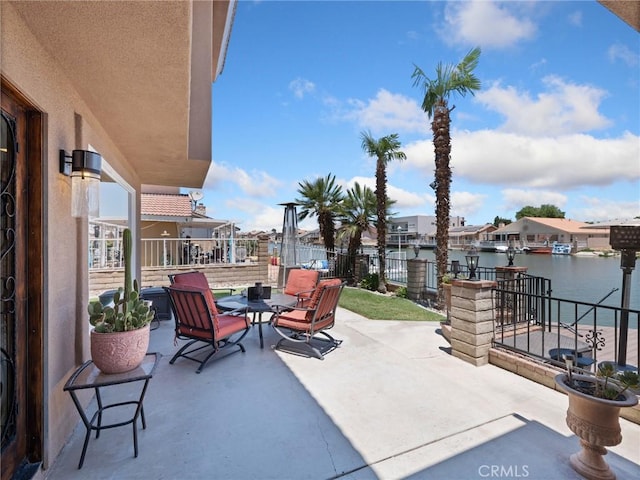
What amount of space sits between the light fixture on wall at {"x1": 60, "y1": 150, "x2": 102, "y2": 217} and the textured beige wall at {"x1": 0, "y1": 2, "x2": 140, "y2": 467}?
0.07 meters

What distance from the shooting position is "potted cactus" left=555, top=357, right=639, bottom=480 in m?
1.99

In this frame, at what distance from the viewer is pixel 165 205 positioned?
12922 mm

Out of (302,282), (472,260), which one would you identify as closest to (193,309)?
(302,282)

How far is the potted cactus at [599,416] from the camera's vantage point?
1.99m

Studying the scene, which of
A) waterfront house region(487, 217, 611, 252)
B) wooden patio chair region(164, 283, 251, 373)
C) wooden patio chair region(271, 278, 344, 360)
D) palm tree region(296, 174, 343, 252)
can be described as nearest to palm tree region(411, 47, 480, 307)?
palm tree region(296, 174, 343, 252)

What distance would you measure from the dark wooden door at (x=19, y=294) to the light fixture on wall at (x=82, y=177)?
339 millimetres

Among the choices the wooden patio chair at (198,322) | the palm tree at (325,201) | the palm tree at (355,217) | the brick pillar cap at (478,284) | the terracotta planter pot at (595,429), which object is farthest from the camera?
the palm tree at (325,201)

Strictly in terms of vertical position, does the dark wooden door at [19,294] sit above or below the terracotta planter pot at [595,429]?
above

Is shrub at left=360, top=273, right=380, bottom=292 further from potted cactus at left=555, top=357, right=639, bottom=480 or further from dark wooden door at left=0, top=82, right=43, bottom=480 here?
dark wooden door at left=0, top=82, right=43, bottom=480

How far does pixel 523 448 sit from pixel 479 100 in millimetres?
9893

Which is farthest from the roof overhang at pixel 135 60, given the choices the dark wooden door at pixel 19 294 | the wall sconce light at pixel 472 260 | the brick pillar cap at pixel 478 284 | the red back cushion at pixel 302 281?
the wall sconce light at pixel 472 260

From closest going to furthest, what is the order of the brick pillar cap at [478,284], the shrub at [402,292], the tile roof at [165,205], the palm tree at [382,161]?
1. the brick pillar cap at [478,284]
2. the shrub at [402,292]
3. the palm tree at [382,161]
4. the tile roof at [165,205]

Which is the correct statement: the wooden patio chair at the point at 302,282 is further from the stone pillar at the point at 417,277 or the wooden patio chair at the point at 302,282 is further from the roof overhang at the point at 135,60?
the stone pillar at the point at 417,277

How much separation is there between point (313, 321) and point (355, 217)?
9.52 m
